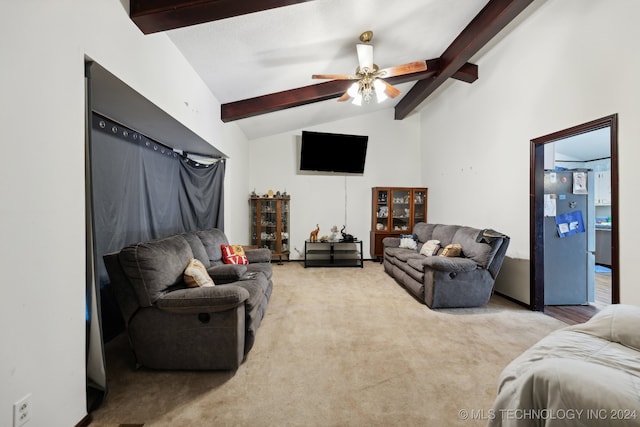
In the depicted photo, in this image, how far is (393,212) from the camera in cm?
570

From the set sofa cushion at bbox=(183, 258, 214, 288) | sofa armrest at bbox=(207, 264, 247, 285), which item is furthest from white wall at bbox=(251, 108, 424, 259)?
sofa cushion at bbox=(183, 258, 214, 288)

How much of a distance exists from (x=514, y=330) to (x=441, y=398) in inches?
59.6

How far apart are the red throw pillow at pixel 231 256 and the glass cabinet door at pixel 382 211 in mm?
3231

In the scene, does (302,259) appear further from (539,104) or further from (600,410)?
(600,410)

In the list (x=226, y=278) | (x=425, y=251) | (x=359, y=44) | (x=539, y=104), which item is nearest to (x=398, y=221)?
(x=425, y=251)

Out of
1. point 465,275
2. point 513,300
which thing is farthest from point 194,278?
point 513,300

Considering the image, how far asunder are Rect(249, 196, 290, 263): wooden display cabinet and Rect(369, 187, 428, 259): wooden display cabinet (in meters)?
1.91

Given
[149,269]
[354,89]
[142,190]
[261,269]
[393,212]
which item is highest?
[354,89]

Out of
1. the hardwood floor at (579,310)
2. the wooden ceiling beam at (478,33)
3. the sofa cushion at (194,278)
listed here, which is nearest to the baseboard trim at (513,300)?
the hardwood floor at (579,310)

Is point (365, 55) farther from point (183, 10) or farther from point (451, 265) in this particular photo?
point (451, 265)

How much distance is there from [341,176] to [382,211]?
1.20m

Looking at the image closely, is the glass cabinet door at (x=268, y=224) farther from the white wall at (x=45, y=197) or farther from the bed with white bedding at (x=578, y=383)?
the bed with white bedding at (x=578, y=383)

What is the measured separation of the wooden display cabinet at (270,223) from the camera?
5.39 metres

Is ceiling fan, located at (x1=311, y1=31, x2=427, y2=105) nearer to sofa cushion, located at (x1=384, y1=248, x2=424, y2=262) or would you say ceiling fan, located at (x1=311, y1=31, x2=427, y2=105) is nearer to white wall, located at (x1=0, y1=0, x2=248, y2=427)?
white wall, located at (x1=0, y1=0, x2=248, y2=427)
